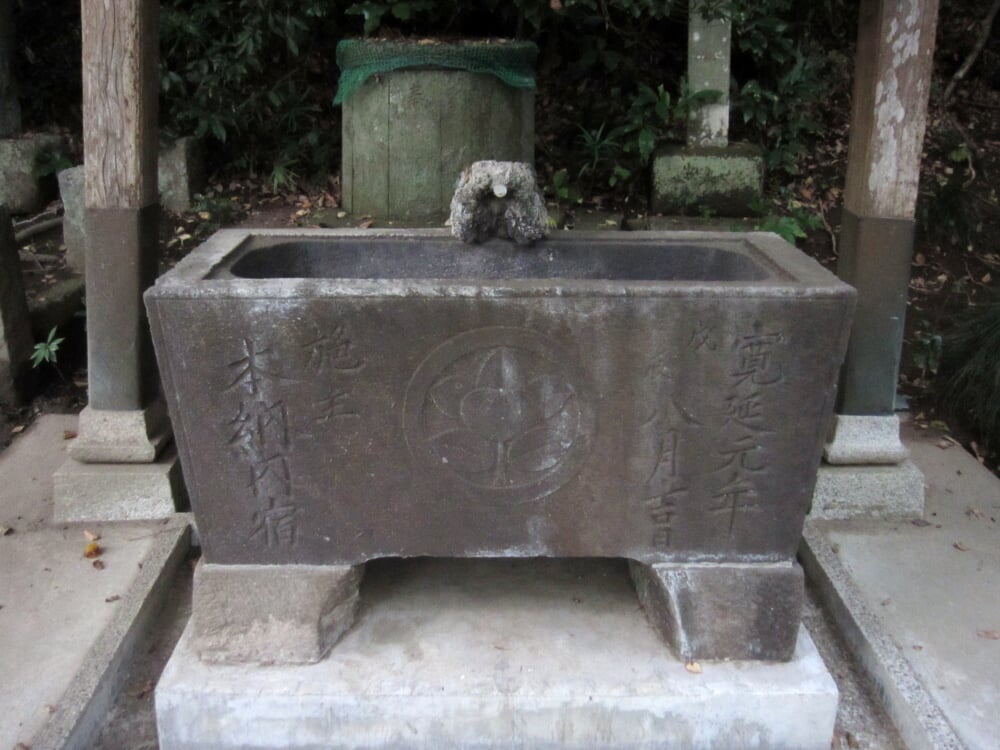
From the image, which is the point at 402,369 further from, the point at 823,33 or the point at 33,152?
the point at 823,33

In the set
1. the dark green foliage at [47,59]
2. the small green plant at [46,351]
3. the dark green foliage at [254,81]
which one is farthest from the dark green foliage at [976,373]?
the dark green foliage at [47,59]

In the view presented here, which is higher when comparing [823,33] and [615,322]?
[823,33]

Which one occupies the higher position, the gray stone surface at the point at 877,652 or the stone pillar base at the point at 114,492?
the stone pillar base at the point at 114,492

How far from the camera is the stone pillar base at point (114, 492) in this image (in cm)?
309

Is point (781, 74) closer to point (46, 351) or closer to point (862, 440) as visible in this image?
point (862, 440)

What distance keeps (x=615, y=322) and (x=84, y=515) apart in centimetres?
206

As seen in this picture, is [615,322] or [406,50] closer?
[615,322]

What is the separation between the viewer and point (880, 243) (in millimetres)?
3027

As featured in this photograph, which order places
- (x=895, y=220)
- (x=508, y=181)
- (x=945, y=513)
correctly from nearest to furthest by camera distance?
(x=508, y=181) → (x=895, y=220) → (x=945, y=513)

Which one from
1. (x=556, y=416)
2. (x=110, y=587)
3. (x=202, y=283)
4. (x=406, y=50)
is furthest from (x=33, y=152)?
(x=556, y=416)

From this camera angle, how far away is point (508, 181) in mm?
2475

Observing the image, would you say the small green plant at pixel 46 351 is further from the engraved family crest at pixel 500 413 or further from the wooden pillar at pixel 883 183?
the wooden pillar at pixel 883 183

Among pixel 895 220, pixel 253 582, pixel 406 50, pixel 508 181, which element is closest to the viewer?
pixel 253 582

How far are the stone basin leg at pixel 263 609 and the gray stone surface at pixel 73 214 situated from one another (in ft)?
9.61
